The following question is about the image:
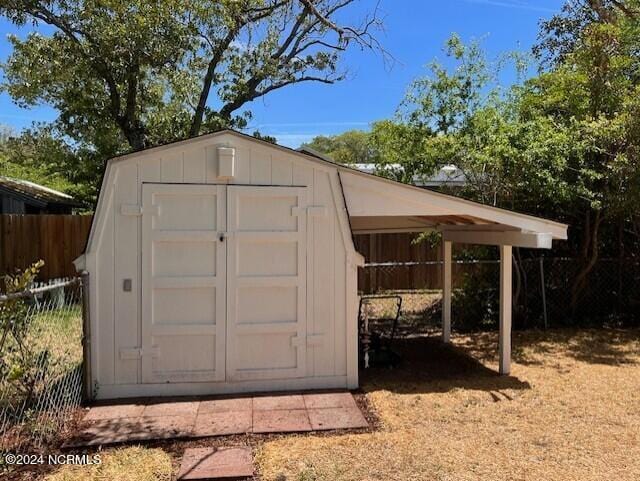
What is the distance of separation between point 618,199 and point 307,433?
573 centimetres

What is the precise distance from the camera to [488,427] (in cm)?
419

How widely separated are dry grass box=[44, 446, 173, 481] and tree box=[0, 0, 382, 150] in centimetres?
591

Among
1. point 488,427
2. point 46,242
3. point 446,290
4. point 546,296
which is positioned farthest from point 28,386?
point 546,296

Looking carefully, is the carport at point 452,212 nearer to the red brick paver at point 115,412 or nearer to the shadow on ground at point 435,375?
the shadow on ground at point 435,375

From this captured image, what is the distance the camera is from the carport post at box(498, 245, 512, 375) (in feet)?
18.8

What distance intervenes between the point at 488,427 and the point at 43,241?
29.3ft

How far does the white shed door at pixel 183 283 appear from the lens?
4.82m

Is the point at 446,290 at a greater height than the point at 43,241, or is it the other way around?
the point at 43,241

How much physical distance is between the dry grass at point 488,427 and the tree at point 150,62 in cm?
475

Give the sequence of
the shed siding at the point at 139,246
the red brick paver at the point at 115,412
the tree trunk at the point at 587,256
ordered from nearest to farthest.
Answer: the red brick paver at the point at 115,412
the shed siding at the point at 139,246
the tree trunk at the point at 587,256

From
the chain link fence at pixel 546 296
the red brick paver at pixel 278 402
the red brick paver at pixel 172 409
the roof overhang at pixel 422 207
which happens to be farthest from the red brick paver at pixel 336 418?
the chain link fence at pixel 546 296

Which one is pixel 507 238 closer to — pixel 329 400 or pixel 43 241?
pixel 329 400

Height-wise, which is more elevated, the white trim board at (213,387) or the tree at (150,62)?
the tree at (150,62)

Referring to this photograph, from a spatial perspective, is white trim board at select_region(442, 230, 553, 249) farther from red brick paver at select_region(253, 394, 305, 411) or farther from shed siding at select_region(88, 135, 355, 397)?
red brick paver at select_region(253, 394, 305, 411)
